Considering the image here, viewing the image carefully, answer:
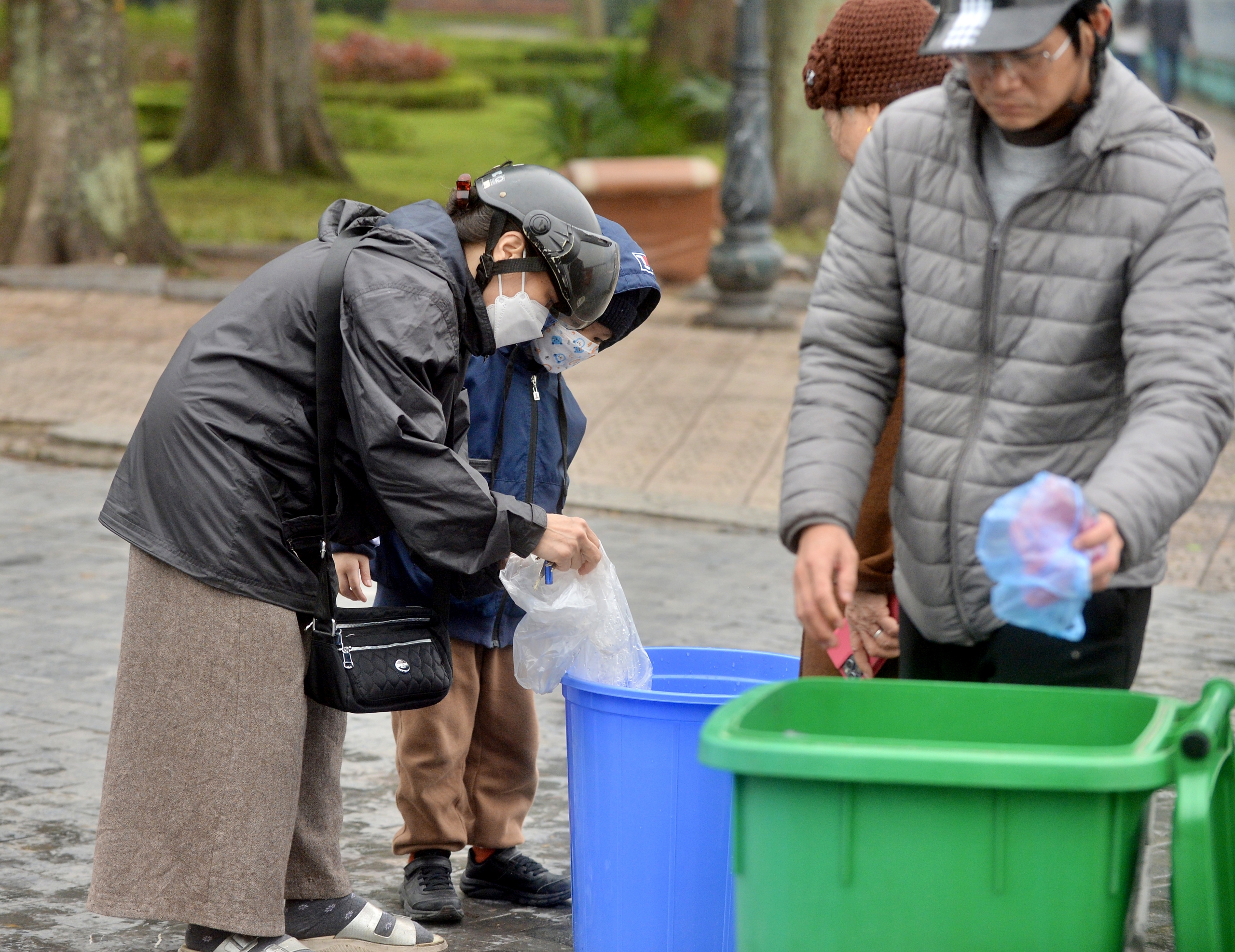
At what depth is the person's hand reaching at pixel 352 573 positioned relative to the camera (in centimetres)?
343

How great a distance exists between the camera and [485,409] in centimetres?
341

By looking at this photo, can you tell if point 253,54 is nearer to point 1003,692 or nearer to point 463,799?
point 463,799

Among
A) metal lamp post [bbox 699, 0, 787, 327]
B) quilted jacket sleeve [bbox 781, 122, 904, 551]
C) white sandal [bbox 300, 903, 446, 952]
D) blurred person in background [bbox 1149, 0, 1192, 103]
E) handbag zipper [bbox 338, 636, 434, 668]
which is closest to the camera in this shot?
quilted jacket sleeve [bbox 781, 122, 904, 551]

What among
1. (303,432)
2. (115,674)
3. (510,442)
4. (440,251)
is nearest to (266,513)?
(303,432)

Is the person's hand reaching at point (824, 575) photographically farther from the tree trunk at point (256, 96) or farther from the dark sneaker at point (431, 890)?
the tree trunk at point (256, 96)

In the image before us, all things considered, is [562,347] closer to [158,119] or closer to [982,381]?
[982,381]

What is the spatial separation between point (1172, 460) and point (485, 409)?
5.52 feet

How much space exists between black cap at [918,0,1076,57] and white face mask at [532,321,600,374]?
1.16 meters

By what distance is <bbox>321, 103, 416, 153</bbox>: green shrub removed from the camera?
24.8 meters

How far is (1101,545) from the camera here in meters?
1.93

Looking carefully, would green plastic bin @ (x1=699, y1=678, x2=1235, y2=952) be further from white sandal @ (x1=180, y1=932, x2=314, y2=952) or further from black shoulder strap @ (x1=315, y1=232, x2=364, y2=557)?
white sandal @ (x1=180, y1=932, x2=314, y2=952)

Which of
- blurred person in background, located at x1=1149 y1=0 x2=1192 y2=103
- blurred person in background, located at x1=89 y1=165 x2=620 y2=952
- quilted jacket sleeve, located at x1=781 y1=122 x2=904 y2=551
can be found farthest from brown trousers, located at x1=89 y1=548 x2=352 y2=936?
blurred person in background, located at x1=1149 y1=0 x2=1192 y2=103

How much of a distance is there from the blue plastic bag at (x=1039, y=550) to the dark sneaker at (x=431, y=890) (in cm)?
198

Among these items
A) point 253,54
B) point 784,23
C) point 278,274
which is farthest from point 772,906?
point 253,54
